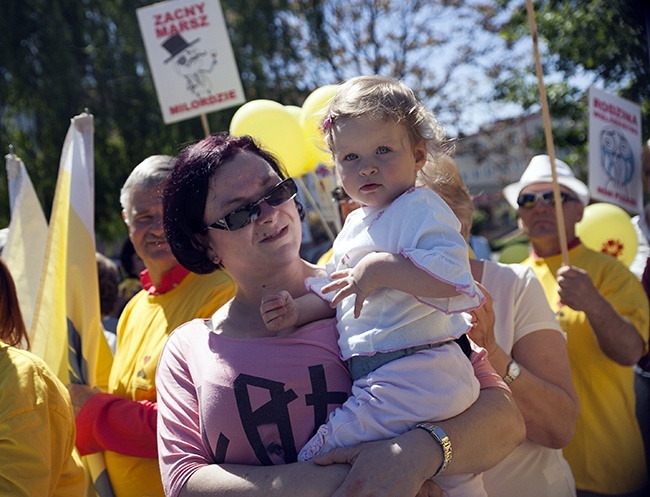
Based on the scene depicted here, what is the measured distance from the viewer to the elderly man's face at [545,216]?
154 inches

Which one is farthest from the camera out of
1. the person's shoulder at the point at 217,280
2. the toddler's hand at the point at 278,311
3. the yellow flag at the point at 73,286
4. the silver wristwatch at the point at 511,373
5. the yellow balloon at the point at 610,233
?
the yellow balloon at the point at 610,233

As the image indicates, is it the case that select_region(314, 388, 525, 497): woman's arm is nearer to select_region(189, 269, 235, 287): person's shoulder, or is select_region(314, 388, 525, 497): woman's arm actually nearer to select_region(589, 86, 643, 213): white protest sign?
select_region(189, 269, 235, 287): person's shoulder

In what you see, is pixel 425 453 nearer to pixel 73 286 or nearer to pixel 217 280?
pixel 217 280

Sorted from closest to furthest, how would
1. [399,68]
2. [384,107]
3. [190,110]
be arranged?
1. [384,107]
2. [190,110]
3. [399,68]

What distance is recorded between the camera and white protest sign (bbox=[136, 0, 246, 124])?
464 cm

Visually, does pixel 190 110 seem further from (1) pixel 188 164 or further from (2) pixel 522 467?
(2) pixel 522 467

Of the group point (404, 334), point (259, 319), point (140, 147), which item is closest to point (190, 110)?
point (259, 319)

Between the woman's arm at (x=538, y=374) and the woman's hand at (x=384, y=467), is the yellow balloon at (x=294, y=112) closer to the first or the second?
the woman's arm at (x=538, y=374)

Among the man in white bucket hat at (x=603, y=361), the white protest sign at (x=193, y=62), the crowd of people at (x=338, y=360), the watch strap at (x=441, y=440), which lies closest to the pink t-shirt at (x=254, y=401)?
the crowd of people at (x=338, y=360)

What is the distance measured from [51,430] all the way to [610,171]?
363cm

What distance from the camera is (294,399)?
6.37ft

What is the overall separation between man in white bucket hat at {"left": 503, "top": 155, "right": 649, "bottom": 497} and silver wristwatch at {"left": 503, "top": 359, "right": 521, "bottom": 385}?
3.83ft

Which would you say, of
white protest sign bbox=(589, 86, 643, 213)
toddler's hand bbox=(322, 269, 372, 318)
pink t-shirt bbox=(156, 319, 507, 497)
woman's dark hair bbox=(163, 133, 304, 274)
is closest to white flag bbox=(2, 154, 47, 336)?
woman's dark hair bbox=(163, 133, 304, 274)

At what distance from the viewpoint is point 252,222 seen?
2.14 metres
